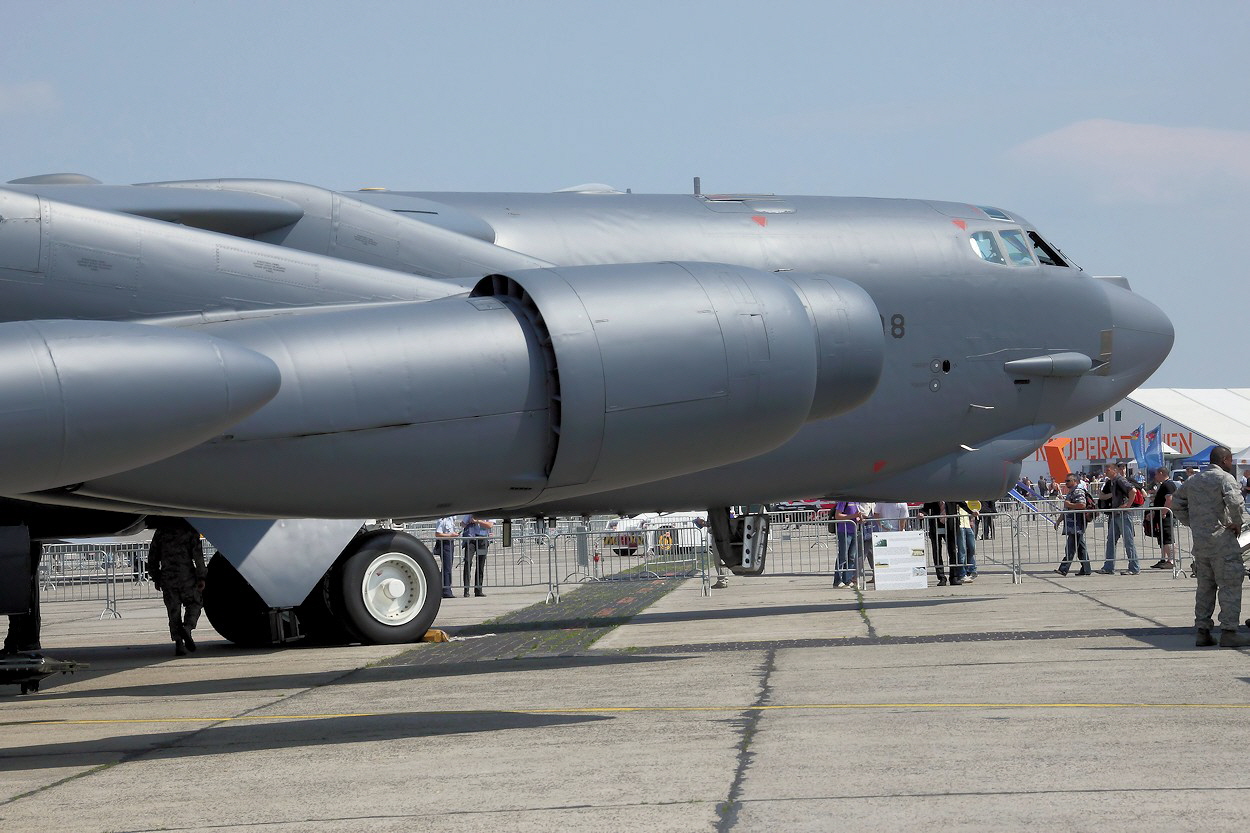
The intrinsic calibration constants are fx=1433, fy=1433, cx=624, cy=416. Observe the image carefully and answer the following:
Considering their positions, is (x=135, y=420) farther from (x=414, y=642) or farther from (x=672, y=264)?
(x=414, y=642)

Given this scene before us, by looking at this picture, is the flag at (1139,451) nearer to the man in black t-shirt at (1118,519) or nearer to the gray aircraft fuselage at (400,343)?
the man in black t-shirt at (1118,519)

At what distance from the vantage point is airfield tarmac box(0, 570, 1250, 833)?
740cm

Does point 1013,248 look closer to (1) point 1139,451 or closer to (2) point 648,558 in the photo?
(2) point 648,558

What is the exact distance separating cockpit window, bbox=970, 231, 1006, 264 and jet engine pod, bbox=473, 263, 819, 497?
24.6ft

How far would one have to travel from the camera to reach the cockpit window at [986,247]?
17562 millimetres

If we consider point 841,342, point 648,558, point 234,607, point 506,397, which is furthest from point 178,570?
point 648,558

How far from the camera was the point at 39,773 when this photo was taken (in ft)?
31.0

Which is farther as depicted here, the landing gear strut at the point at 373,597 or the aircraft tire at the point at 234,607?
the aircraft tire at the point at 234,607

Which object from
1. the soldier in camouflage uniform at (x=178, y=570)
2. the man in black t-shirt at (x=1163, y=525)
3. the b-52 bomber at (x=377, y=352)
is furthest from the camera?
the man in black t-shirt at (x=1163, y=525)

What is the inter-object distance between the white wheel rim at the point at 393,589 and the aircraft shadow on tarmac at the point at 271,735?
19.7 ft

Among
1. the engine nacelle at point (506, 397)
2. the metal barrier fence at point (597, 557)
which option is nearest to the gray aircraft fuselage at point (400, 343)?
the engine nacelle at point (506, 397)

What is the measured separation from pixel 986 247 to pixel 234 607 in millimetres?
10819

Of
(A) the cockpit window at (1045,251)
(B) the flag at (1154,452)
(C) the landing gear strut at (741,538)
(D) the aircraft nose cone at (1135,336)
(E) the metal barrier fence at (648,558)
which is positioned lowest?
(E) the metal barrier fence at (648,558)

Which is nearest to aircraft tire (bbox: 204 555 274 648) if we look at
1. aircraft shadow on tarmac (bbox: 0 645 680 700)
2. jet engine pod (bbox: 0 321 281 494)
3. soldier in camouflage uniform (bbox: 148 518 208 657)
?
soldier in camouflage uniform (bbox: 148 518 208 657)
